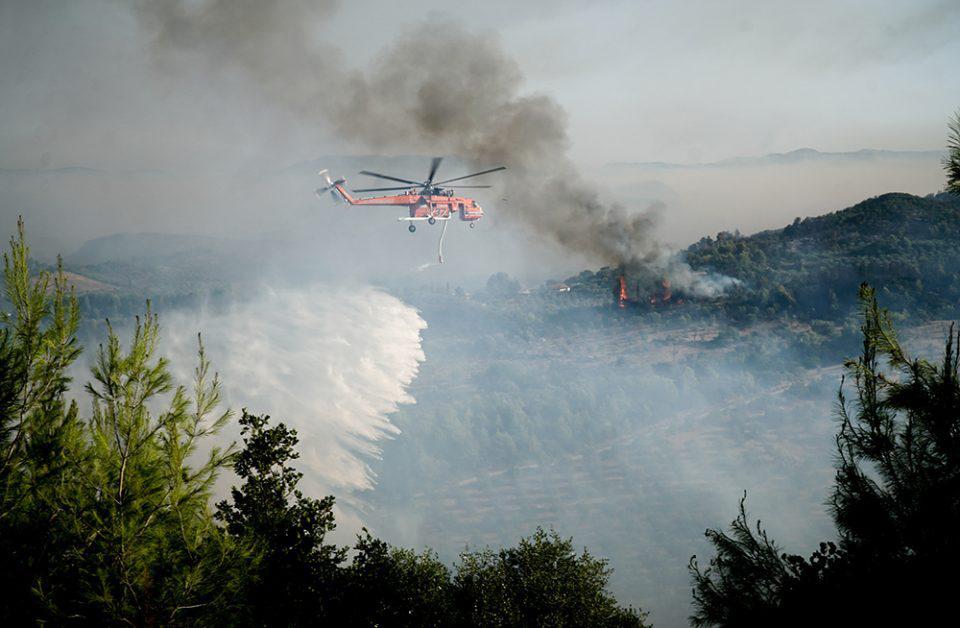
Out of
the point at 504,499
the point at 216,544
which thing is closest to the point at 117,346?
the point at 216,544

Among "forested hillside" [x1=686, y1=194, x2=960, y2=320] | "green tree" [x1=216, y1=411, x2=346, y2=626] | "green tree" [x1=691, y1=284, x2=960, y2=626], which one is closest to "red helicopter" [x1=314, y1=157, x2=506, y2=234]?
"green tree" [x1=216, y1=411, x2=346, y2=626]

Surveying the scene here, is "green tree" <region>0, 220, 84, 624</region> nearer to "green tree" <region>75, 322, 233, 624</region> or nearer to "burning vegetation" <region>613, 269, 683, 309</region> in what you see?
"green tree" <region>75, 322, 233, 624</region>

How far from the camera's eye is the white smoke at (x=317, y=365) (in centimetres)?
10163

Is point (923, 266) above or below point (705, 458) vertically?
above

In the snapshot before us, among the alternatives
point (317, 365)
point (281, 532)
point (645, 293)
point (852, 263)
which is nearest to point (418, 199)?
point (281, 532)

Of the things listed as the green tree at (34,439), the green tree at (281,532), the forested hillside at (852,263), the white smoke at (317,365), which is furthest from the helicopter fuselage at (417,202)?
the forested hillside at (852,263)

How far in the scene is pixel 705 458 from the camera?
344 feet

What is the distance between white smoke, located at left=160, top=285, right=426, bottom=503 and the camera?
333 ft

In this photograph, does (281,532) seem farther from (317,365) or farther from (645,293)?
(645,293)

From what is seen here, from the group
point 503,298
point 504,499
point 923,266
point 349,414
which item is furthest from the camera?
point 503,298

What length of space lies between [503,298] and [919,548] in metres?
179

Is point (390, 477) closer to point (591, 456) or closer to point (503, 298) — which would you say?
point (591, 456)

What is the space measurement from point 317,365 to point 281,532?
341ft

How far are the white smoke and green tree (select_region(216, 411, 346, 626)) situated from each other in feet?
210
